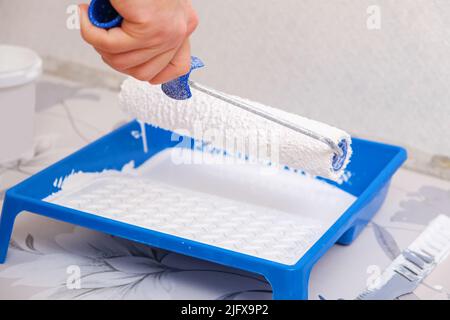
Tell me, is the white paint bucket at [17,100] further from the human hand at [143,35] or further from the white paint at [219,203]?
the human hand at [143,35]

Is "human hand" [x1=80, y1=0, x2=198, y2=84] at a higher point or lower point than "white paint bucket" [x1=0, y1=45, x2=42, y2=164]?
higher

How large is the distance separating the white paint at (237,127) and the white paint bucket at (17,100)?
0.16 m

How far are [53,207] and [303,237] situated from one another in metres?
0.30

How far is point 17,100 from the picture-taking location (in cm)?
111

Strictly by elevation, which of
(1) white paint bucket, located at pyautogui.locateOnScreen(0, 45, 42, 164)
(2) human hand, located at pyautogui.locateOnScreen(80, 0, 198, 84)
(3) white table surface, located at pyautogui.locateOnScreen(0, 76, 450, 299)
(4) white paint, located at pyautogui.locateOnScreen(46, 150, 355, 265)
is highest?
(2) human hand, located at pyautogui.locateOnScreen(80, 0, 198, 84)

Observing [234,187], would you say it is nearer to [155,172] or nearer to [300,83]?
[155,172]

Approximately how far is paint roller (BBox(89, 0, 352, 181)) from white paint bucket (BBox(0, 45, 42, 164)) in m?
0.16

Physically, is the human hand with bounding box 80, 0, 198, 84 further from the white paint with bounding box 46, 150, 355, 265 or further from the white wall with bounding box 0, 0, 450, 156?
→ the white wall with bounding box 0, 0, 450, 156

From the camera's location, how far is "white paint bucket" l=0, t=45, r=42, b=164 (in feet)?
3.58

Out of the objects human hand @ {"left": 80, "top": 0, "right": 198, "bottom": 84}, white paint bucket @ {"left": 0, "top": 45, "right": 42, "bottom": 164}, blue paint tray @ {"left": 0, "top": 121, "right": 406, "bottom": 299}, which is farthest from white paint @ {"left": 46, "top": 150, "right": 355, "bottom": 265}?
human hand @ {"left": 80, "top": 0, "right": 198, "bottom": 84}

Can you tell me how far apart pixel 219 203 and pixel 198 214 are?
50mm

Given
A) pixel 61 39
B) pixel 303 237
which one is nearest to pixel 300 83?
pixel 303 237

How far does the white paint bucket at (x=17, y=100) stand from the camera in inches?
42.9

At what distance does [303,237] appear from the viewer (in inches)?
36.6
